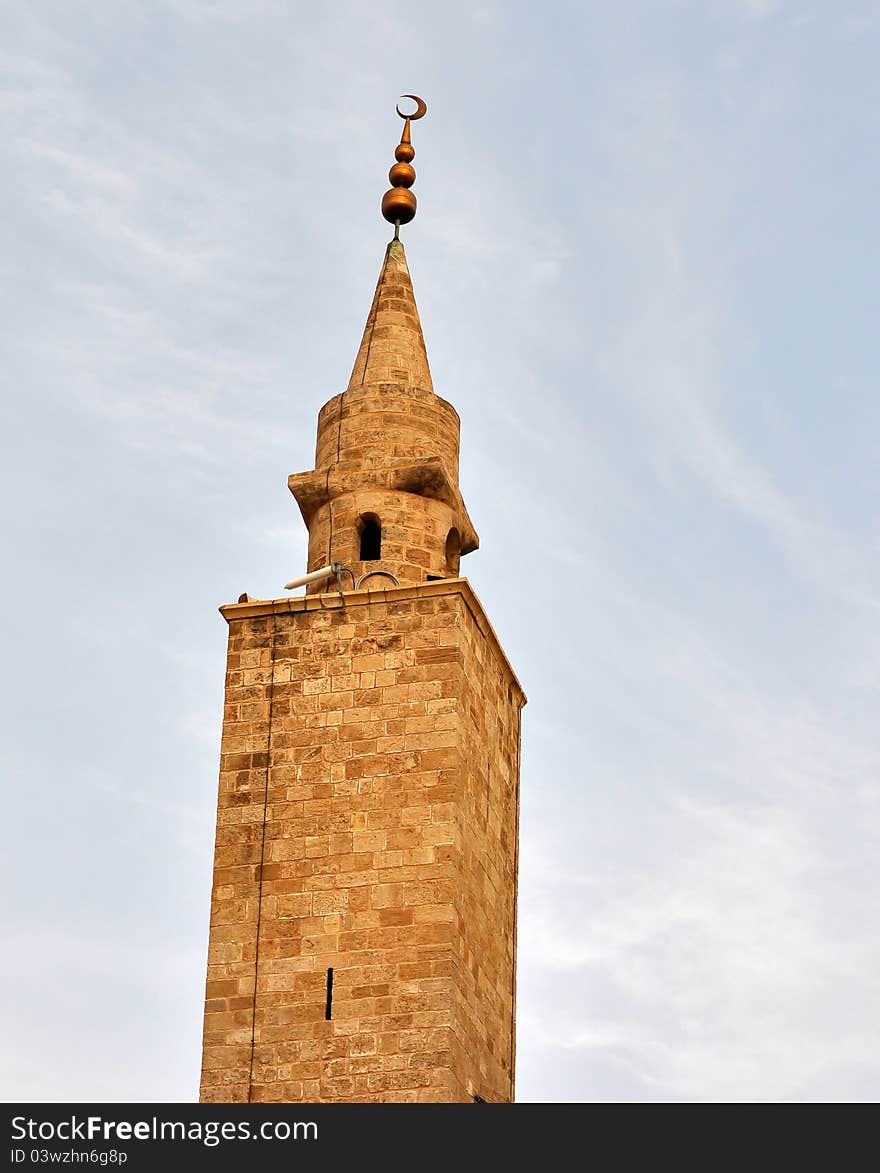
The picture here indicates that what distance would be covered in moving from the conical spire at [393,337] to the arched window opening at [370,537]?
1945 millimetres

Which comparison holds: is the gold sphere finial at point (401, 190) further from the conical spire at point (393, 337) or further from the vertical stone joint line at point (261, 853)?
the vertical stone joint line at point (261, 853)

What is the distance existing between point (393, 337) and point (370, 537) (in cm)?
301

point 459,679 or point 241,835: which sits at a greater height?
point 459,679

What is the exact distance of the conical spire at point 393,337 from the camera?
25719mm

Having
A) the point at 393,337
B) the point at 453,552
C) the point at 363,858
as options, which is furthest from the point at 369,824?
the point at 393,337

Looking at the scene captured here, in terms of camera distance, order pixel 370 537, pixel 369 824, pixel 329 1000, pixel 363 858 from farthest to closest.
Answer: pixel 370 537 < pixel 369 824 < pixel 363 858 < pixel 329 1000

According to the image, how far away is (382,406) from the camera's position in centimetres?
2505

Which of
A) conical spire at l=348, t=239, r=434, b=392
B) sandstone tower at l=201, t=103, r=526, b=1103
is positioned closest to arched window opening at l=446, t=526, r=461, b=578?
sandstone tower at l=201, t=103, r=526, b=1103

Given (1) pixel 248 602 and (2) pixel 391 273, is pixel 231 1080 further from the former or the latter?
(2) pixel 391 273

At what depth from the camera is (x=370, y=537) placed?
2431cm

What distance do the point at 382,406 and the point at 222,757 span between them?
15.5 ft

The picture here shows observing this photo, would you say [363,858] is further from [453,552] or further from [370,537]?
[453,552]

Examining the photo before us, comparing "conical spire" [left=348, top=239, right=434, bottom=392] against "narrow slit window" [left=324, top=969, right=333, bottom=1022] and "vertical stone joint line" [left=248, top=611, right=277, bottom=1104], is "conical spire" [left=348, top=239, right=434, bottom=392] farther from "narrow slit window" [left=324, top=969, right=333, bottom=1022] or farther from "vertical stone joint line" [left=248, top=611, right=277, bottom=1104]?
"narrow slit window" [left=324, top=969, right=333, bottom=1022]
